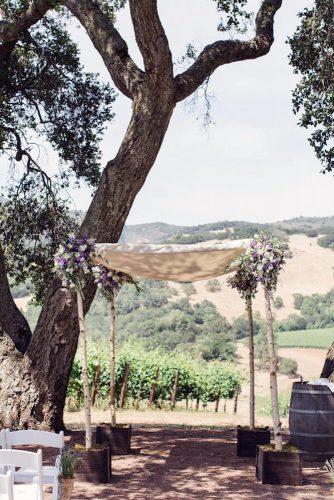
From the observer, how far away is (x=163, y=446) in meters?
9.28

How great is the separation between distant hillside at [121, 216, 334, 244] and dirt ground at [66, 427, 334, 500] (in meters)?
59.4

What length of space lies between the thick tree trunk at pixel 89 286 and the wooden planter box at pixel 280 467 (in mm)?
3926

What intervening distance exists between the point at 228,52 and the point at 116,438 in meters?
5.94

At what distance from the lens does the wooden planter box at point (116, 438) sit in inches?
335

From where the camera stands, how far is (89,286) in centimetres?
990

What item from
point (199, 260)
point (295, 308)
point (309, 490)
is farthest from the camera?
point (295, 308)

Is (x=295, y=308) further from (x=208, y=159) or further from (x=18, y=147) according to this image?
(x=18, y=147)

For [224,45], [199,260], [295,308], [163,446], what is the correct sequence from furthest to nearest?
[295,308]
[224,45]
[163,446]
[199,260]

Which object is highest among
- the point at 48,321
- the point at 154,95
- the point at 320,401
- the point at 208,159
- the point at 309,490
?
the point at 208,159

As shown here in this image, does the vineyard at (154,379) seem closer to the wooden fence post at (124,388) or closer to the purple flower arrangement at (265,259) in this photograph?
the wooden fence post at (124,388)

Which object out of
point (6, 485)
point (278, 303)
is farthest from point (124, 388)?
point (278, 303)

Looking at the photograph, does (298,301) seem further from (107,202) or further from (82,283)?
(82,283)

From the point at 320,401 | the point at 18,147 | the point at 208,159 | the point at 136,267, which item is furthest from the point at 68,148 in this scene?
the point at 208,159

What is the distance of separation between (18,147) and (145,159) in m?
3.96
